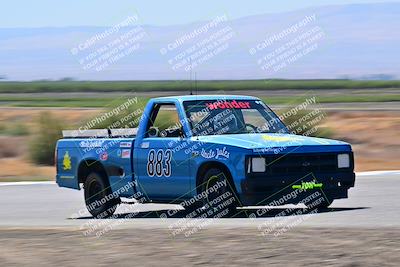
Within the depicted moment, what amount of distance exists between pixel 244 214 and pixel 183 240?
3.73m

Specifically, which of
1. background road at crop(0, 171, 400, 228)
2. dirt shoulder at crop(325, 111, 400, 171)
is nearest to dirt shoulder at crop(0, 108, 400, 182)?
dirt shoulder at crop(325, 111, 400, 171)

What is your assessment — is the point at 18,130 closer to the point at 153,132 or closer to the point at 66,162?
the point at 66,162

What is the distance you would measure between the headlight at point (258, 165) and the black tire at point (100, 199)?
10.1ft

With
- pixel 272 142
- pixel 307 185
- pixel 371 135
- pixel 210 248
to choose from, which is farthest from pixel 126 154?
pixel 371 135

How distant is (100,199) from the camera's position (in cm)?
1728

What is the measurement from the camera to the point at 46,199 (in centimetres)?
2020

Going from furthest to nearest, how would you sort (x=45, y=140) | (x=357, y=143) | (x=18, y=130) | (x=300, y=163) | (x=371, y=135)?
(x=18, y=130) → (x=371, y=135) → (x=357, y=143) → (x=45, y=140) → (x=300, y=163)

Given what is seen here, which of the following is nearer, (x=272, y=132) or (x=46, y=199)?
(x=272, y=132)

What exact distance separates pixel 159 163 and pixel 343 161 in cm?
257

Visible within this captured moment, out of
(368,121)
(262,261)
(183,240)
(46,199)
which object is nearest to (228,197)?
(183,240)

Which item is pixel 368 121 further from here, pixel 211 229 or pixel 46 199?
pixel 211 229

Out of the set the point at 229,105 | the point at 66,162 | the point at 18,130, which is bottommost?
the point at 18,130

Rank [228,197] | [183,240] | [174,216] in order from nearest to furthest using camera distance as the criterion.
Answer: [183,240] → [228,197] → [174,216]

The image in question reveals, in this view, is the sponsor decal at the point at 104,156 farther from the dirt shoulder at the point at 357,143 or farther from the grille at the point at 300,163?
the dirt shoulder at the point at 357,143
